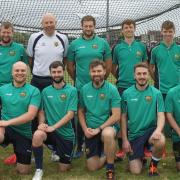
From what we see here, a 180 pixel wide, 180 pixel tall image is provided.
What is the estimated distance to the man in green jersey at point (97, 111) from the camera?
506 cm

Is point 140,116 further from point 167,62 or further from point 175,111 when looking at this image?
point 167,62

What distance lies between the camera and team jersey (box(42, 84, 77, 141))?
5.14m

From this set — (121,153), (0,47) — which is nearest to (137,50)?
(121,153)

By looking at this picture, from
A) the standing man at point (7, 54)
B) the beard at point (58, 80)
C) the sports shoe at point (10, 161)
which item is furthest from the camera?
the standing man at point (7, 54)

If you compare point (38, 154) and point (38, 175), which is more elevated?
point (38, 154)

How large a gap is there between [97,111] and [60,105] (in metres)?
0.45

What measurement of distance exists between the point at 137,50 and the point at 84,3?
1.83 m

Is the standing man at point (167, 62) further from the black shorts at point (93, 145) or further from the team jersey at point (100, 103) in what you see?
the black shorts at point (93, 145)

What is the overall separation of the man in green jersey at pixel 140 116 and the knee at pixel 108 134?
8.7 inches

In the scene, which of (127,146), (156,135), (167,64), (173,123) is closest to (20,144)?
(127,146)

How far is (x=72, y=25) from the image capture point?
7.64m

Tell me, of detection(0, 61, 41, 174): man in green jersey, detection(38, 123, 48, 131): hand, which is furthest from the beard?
detection(38, 123, 48, 131): hand

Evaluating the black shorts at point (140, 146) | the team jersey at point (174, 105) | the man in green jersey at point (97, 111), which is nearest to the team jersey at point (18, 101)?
the man in green jersey at point (97, 111)

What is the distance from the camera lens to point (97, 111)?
517 centimetres
